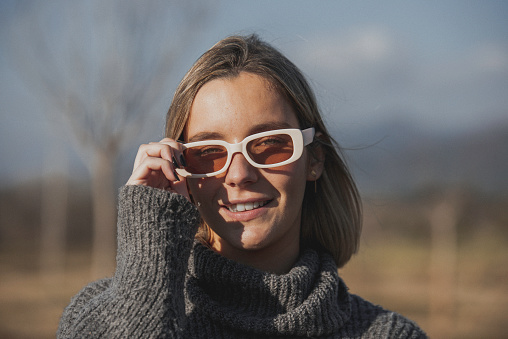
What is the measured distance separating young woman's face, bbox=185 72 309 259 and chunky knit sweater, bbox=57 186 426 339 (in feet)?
0.45

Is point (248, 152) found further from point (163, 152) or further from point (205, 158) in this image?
point (163, 152)

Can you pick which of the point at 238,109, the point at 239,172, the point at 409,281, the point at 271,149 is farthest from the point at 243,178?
the point at 409,281

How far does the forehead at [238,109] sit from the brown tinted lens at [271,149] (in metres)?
0.05

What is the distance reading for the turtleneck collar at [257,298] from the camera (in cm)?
210

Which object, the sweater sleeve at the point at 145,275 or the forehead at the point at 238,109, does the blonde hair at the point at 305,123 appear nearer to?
the forehead at the point at 238,109

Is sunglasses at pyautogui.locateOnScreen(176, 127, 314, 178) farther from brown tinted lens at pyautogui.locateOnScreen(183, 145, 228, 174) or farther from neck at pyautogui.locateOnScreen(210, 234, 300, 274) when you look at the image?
neck at pyautogui.locateOnScreen(210, 234, 300, 274)

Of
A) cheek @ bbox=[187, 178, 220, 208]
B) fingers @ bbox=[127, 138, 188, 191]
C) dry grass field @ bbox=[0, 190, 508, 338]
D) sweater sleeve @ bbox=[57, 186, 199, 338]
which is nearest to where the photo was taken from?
sweater sleeve @ bbox=[57, 186, 199, 338]

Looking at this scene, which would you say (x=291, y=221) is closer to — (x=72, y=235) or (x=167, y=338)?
(x=167, y=338)

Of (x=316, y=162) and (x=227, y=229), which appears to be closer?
(x=227, y=229)

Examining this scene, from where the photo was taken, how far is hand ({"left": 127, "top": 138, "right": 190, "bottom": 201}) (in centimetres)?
206

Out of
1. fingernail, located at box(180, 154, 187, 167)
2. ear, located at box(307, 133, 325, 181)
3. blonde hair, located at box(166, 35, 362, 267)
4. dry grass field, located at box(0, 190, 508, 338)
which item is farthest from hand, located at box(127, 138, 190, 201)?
dry grass field, located at box(0, 190, 508, 338)

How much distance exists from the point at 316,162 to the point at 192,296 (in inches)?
33.6

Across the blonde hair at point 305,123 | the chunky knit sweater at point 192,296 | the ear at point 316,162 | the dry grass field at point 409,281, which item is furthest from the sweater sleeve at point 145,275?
the dry grass field at point 409,281

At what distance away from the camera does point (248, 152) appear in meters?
2.11
